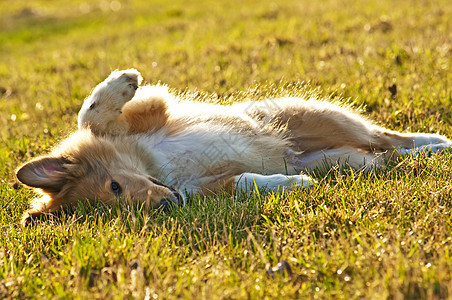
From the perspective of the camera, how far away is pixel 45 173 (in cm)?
350

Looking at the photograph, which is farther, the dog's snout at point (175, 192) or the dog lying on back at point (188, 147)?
the dog lying on back at point (188, 147)

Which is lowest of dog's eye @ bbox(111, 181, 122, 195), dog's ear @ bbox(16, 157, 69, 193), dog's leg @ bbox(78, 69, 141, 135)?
dog's eye @ bbox(111, 181, 122, 195)

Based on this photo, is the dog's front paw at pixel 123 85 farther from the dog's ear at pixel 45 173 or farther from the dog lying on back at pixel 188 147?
the dog's ear at pixel 45 173

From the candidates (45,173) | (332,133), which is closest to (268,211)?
(332,133)

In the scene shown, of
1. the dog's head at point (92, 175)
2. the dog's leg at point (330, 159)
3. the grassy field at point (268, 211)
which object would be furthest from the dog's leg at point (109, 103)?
the dog's leg at point (330, 159)

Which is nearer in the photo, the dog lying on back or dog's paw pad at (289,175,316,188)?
dog's paw pad at (289,175,316,188)

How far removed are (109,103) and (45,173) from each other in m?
0.72

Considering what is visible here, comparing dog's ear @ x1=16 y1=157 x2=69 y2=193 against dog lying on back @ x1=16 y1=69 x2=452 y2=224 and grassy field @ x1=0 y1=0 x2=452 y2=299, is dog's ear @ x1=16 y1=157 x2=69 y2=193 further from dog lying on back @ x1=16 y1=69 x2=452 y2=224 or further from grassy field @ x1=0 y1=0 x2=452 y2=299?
grassy field @ x1=0 y1=0 x2=452 y2=299

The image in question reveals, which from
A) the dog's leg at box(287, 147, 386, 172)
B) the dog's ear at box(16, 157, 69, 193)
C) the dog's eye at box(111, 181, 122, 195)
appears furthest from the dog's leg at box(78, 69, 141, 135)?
the dog's leg at box(287, 147, 386, 172)

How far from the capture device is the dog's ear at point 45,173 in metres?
3.38

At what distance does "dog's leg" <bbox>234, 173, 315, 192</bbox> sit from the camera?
3459mm

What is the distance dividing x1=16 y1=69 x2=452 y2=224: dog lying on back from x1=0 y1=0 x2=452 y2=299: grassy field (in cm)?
23

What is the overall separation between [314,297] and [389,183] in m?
1.19

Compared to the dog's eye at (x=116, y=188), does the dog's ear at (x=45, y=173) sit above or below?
above
